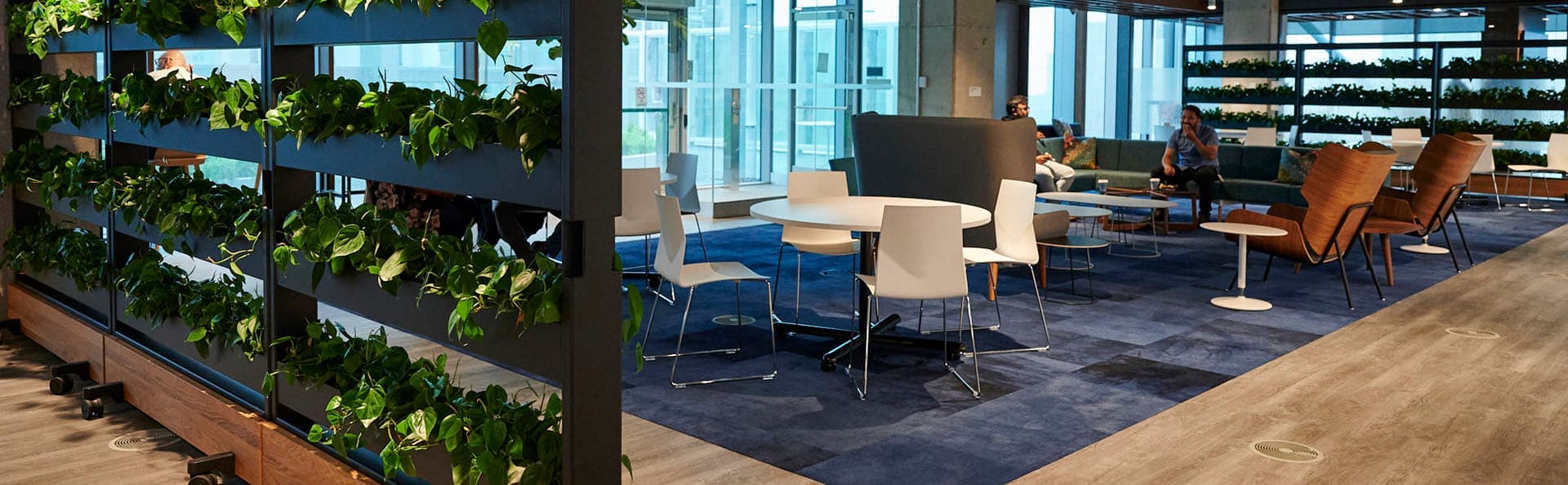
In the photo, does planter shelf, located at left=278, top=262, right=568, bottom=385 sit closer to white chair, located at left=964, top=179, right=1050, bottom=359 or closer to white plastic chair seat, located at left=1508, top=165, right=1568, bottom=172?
white chair, located at left=964, top=179, right=1050, bottom=359

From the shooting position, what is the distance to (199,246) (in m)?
4.14

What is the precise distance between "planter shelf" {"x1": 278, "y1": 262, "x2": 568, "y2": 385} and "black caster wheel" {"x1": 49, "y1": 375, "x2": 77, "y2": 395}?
6.38 feet

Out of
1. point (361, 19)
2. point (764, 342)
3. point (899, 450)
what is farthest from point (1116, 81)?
point (361, 19)

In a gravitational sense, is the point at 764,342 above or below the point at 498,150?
below

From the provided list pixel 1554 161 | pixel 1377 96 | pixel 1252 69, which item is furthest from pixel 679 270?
pixel 1377 96

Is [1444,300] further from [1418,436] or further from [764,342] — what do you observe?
[764,342]

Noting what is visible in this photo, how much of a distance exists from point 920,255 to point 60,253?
3.56 m

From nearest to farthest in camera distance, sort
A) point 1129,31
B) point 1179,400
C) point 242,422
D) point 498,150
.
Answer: point 498,150 → point 242,422 → point 1179,400 → point 1129,31

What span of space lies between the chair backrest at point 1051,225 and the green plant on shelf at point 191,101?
190 inches

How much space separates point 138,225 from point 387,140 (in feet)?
6.23

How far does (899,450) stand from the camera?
4.29 meters

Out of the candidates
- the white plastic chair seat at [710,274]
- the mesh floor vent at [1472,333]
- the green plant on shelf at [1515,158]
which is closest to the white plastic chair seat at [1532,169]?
the green plant on shelf at [1515,158]

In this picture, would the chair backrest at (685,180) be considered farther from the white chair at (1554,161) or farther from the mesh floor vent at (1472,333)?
the white chair at (1554,161)

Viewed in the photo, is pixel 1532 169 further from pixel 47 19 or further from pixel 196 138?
pixel 47 19
